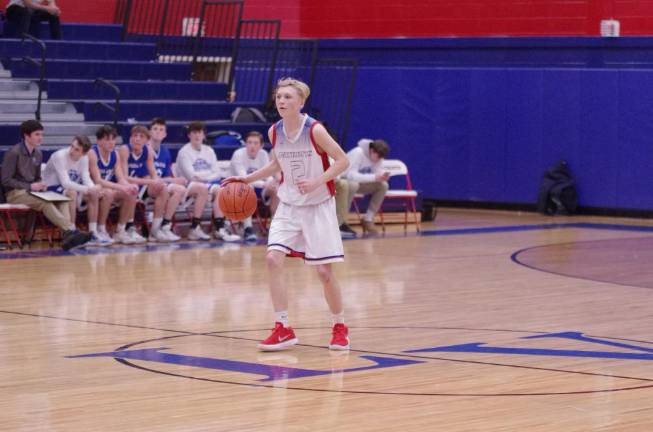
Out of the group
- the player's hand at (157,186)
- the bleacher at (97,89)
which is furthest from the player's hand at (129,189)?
the bleacher at (97,89)

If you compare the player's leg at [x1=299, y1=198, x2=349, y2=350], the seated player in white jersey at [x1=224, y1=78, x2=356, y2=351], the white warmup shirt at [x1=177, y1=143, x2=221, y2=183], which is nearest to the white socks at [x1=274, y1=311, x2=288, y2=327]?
the seated player in white jersey at [x1=224, y1=78, x2=356, y2=351]

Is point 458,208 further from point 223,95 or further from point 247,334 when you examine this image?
point 247,334

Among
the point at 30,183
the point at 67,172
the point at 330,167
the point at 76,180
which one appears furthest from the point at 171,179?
the point at 330,167

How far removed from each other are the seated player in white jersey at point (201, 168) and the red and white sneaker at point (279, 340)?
23.1ft

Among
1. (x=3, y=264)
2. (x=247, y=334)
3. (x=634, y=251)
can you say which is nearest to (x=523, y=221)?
(x=634, y=251)

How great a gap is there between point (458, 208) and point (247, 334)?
11954 mm

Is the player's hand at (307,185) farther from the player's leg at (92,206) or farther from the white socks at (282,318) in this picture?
the player's leg at (92,206)

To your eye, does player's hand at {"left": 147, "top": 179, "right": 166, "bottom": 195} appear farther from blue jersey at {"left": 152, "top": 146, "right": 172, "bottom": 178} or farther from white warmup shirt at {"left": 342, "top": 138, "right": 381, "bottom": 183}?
white warmup shirt at {"left": 342, "top": 138, "right": 381, "bottom": 183}

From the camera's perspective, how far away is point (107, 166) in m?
14.4

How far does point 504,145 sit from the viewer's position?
768 inches

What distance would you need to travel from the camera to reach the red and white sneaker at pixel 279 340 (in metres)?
7.86

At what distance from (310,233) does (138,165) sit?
700 centimetres

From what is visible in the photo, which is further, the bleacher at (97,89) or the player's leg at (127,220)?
the bleacher at (97,89)

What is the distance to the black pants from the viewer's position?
17.9m
